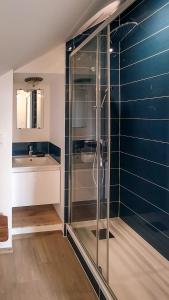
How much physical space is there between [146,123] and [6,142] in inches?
55.9

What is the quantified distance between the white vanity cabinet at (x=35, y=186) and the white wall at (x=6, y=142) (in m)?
0.26

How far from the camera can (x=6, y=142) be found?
2996 millimetres

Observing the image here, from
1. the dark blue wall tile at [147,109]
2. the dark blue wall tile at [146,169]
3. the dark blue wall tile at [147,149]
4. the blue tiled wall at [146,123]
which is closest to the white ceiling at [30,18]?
the blue tiled wall at [146,123]

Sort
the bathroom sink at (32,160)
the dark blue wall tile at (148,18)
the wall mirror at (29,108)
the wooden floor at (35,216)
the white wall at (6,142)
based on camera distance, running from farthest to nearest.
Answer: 1. the wall mirror at (29,108)
2. the bathroom sink at (32,160)
3. the wooden floor at (35,216)
4. the white wall at (6,142)
5. the dark blue wall tile at (148,18)

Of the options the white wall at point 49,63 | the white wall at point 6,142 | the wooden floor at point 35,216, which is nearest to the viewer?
the white wall at point 6,142

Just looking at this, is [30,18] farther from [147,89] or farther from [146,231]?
[146,231]

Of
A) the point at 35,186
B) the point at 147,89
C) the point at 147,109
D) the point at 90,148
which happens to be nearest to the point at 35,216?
the point at 35,186

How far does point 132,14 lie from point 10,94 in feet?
4.78

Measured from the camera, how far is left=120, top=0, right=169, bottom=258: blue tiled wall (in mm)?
2594

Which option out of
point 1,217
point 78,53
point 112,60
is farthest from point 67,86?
point 1,217

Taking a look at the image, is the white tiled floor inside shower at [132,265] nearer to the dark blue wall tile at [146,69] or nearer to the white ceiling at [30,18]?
the dark blue wall tile at [146,69]

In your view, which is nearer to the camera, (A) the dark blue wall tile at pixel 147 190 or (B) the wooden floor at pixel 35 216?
Answer: (A) the dark blue wall tile at pixel 147 190

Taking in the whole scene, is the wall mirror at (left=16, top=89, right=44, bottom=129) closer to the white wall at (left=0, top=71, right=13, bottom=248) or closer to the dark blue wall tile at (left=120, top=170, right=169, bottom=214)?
the white wall at (left=0, top=71, right=13, bottom=248)

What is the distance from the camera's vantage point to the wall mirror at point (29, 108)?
3.87 metres
